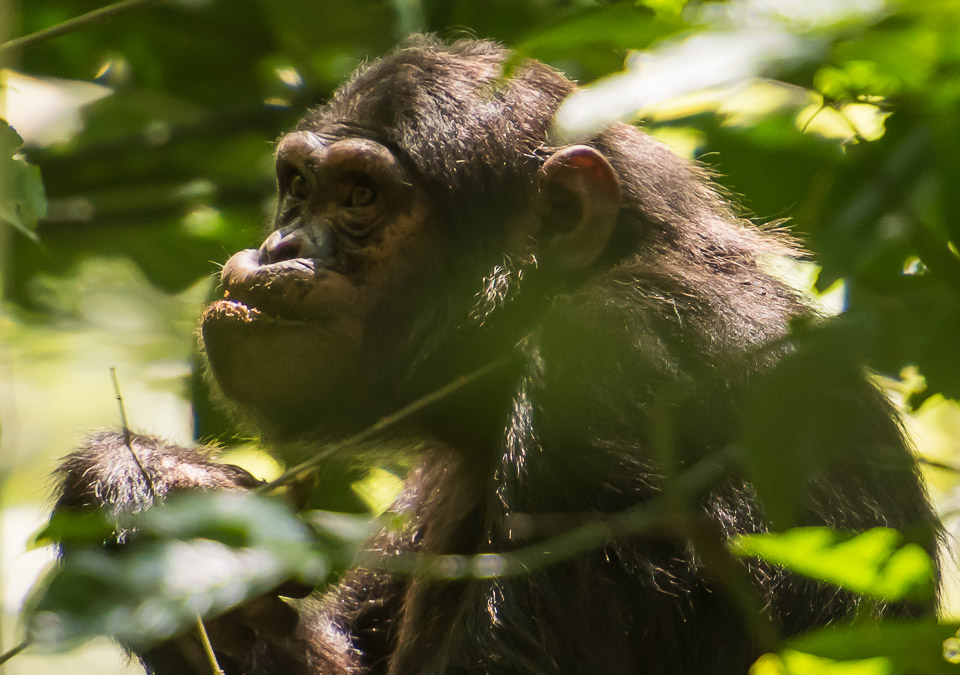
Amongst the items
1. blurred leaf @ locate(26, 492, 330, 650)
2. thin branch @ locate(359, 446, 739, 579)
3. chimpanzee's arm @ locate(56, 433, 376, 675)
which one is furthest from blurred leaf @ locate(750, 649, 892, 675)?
chimpanzee's arm @ locate(56, 433, 376, 675)

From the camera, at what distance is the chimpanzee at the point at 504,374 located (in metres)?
3.67

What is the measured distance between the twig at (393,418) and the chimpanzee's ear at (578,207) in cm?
50

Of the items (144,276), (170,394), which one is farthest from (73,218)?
(170,394)

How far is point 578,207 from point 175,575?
8.77 ft

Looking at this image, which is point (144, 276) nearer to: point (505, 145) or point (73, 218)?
point (73, 218)

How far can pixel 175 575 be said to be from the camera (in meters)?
2.02

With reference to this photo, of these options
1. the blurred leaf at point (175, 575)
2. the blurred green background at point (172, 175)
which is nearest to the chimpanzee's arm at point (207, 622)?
the blurred green background at point (172, 175)

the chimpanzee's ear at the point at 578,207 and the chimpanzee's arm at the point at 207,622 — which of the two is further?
the chimpanzee's ear at the point at 578,207

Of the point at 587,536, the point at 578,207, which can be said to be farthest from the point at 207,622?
the point at 587,536

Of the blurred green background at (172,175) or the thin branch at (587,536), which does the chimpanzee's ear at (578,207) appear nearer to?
the blurred green background at (172,175)

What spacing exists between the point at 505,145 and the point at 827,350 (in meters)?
2.96

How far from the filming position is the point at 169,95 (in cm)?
646

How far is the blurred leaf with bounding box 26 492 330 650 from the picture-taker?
194 cm

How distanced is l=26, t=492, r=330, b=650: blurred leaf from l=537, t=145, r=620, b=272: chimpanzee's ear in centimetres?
244
